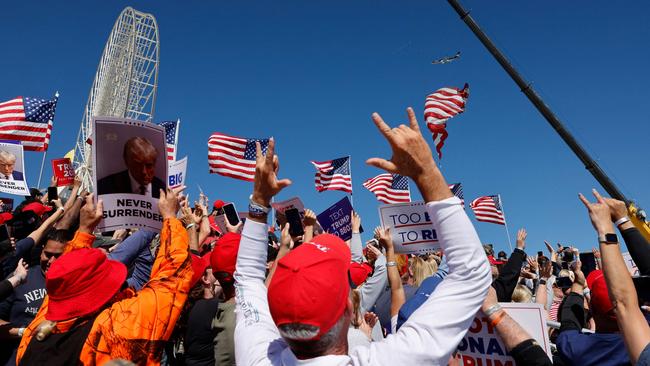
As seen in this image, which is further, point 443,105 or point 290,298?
point 443,105

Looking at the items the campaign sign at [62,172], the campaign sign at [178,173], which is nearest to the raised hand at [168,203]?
the campaign sign at [178,173]

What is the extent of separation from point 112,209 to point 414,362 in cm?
279

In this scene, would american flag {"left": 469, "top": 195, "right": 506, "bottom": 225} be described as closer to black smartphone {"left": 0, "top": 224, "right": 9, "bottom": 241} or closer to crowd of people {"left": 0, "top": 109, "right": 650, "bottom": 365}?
crowd of people {"left": 0, "top": 109, "right": 650, "bottom": 365}

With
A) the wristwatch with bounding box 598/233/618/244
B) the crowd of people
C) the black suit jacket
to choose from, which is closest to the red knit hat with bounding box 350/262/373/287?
the crowd of people

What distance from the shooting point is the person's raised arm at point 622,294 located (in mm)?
2279

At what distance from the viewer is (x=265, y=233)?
2225 mm

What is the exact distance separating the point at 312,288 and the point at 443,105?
11978 millimetres

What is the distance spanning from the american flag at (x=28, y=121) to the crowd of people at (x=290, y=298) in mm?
7055

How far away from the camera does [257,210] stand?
2.20 meters

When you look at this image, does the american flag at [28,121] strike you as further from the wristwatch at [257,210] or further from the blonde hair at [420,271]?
the wristwatch at [257,210]

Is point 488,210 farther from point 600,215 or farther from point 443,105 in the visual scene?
point 600,215

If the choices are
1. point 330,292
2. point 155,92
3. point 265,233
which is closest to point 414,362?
point 330,292

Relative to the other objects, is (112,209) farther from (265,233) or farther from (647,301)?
(647,301)

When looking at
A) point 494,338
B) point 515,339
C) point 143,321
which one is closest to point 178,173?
point 143,321
